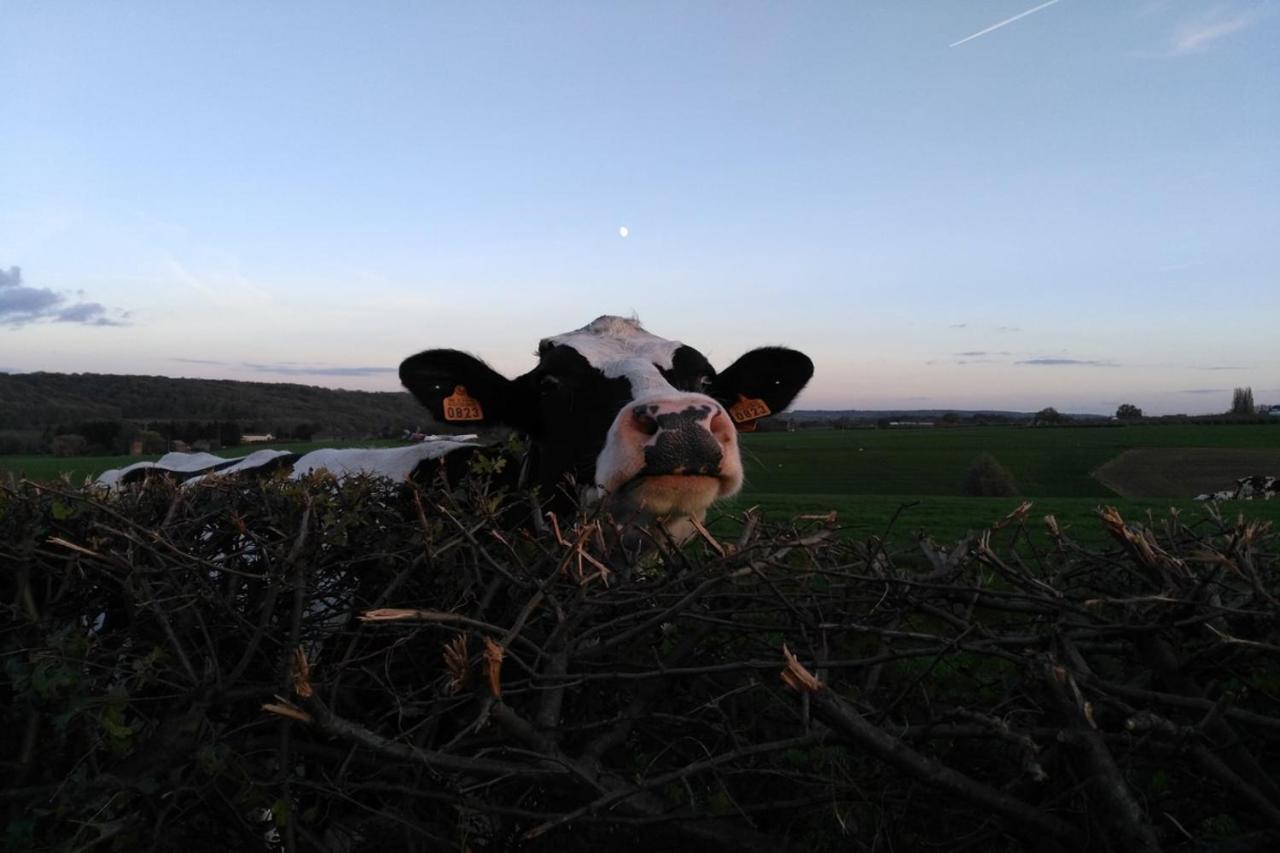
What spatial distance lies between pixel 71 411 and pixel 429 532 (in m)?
69.8

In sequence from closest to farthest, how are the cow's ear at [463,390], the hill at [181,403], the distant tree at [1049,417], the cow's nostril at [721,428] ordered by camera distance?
the cow's nostril at [721,428] < the cow's ear at [463,390] < the hill at [181,403] < the distant tree at [1049,417]

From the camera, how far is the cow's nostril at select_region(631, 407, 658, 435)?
378 centimetres

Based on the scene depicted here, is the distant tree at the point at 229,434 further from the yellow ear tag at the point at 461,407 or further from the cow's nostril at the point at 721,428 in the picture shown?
the cow's nostril at the point at 721,428

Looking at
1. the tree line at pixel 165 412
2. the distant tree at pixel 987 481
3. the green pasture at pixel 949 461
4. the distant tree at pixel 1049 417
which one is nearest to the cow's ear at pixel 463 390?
the green pasture at pixel 949 461

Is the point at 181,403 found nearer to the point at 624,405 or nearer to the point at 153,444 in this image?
the point at 153,444

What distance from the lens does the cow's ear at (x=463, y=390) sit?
5242mm

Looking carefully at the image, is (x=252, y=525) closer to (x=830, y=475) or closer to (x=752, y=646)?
(x=752, y=646)

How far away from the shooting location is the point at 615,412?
4496 millimetres

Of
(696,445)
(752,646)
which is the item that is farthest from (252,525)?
(696,445)

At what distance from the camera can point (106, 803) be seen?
5.58 ft

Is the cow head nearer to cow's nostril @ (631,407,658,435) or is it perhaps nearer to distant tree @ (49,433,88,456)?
cow's nostril @ (631,407,658,435)

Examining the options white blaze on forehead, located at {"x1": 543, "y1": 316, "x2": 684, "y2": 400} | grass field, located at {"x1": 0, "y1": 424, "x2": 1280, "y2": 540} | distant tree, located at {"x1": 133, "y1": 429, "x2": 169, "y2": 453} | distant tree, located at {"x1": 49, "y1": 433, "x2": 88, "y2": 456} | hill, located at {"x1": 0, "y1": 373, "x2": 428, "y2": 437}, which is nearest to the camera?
white blaze on forehead, located at {"x1": 543, "y1": 316, "x2": 684, "y2": 400}

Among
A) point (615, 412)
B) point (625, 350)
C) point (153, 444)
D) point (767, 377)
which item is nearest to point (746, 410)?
point (767, 377)

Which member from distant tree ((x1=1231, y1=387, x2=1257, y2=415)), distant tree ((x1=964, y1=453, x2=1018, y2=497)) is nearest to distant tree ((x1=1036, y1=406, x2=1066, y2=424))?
Result: distant tree ((x1=1231, y1=387, x2=1257, y2=415))
